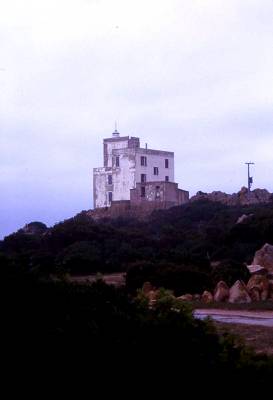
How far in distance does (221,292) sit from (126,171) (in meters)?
54.4

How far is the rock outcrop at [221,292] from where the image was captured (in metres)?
20.8

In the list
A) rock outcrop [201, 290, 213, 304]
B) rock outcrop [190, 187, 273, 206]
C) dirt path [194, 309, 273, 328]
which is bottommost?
dirt path [194, 309, 273, 328]

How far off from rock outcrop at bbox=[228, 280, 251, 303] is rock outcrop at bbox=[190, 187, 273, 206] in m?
44.7

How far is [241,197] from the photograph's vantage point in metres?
68.5

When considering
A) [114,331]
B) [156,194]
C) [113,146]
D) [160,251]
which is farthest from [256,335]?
[113,146]

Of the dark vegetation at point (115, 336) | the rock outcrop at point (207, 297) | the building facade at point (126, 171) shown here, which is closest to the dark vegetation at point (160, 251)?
the rock outcrop at point (207, 297)

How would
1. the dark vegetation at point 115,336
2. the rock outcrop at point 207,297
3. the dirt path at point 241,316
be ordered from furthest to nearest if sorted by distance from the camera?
1. the rock outcrop at point 207,297
2. the dirt path at point 241,316
3. the dark vegetation at point 115,336

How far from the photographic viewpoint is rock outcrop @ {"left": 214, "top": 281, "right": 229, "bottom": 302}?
68.3 ft

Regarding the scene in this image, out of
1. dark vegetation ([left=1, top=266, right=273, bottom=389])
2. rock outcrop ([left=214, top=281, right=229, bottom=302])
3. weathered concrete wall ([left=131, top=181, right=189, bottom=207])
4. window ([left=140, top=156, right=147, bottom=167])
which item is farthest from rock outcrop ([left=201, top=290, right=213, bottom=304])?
window ([left=140, top=156, right=147, bottom=167])

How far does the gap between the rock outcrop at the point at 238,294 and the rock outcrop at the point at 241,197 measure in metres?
44.7

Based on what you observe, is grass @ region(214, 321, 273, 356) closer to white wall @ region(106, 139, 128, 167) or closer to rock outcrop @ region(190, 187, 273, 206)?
rock outcrop @ region(190, 187, 273, 206)

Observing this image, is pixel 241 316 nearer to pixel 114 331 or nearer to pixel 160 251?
pixel 114 331

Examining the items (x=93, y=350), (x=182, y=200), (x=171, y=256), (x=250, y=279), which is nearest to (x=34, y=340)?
(x=93, y=350)

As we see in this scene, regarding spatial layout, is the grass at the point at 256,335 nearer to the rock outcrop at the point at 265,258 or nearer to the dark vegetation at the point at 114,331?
the dark vegetation at the point at 114,331
